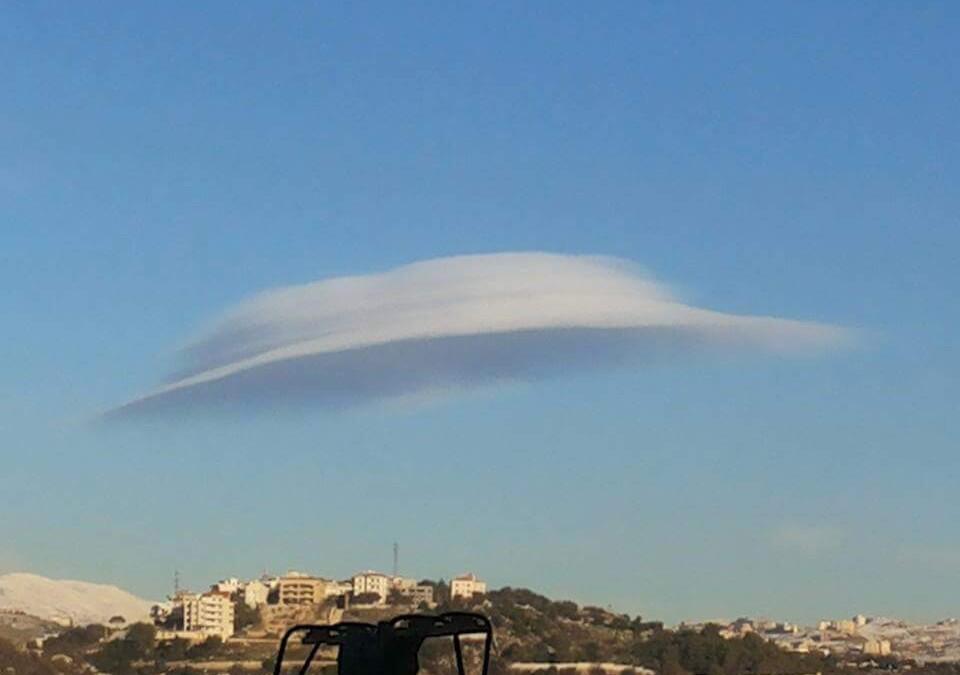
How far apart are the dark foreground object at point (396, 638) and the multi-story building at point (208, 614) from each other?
4995 centimetres

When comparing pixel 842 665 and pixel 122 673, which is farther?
pixel 842 665

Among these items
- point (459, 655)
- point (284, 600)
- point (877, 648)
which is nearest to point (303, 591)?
point (284, 600)

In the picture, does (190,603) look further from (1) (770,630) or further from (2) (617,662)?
(1) (770,630)

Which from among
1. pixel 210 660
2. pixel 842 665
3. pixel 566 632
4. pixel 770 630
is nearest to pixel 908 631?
pixel 770 630

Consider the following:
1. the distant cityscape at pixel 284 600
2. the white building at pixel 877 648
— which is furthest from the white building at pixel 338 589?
the white building at pixel 877 648

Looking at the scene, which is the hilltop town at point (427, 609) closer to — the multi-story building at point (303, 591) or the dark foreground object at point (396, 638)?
the multi-story building at point (303, 591)

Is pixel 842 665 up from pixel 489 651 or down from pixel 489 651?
up

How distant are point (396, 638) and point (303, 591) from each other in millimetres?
56673

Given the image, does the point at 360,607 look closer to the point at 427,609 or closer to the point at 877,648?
the point at 427,609

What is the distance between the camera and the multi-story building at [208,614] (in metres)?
58.7

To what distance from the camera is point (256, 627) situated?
58.8 m

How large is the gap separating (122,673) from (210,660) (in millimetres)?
3396

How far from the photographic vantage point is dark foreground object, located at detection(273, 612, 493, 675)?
6.40m

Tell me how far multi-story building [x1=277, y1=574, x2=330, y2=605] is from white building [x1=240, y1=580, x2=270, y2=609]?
102 centimetres
